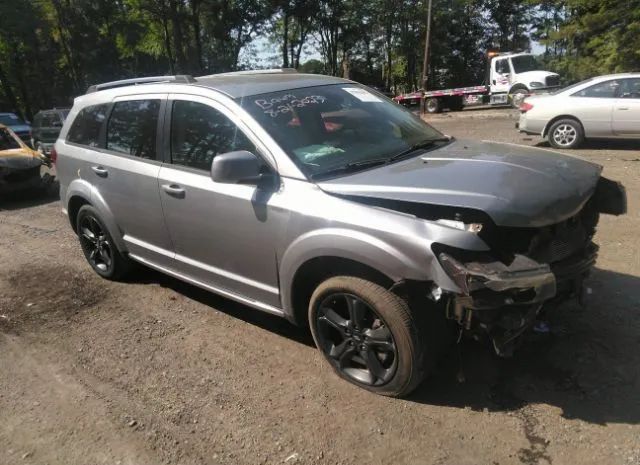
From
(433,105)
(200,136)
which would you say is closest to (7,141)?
(200,136)

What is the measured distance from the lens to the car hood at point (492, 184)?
2.73 meters

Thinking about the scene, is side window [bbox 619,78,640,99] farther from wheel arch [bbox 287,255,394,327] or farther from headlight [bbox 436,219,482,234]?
wheel arch [bbox 287,255,394,327]

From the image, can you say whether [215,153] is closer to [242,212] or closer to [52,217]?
[242,212]

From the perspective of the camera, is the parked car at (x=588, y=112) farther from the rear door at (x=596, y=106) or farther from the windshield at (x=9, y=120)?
the windshield at (x=9, y=120)

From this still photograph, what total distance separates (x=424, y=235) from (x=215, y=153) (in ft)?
5.62

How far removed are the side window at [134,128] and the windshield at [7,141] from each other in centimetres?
716

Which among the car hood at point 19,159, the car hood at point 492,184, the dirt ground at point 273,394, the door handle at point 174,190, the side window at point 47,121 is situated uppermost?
the car hood at point 492,184

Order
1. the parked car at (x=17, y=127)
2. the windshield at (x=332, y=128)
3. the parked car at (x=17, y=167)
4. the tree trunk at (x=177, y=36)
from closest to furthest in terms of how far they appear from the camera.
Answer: the windshield at (x=332, y=128) → the parked car at (x=17, y=167) → the parked car at (x=17, y=127) → the tree trunk at (x=177, y=36)

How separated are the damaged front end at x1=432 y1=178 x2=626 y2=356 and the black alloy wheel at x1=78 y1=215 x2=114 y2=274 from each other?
11.7 ft

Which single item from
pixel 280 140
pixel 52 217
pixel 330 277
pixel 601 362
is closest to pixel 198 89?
pixel 280 140

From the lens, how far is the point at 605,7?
17969 millimetres

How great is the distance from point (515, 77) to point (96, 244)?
23.0m

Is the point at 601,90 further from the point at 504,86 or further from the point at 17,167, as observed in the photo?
the point at 504,86

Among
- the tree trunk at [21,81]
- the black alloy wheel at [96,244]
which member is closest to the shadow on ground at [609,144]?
the black alloy wheel at [96,244]
